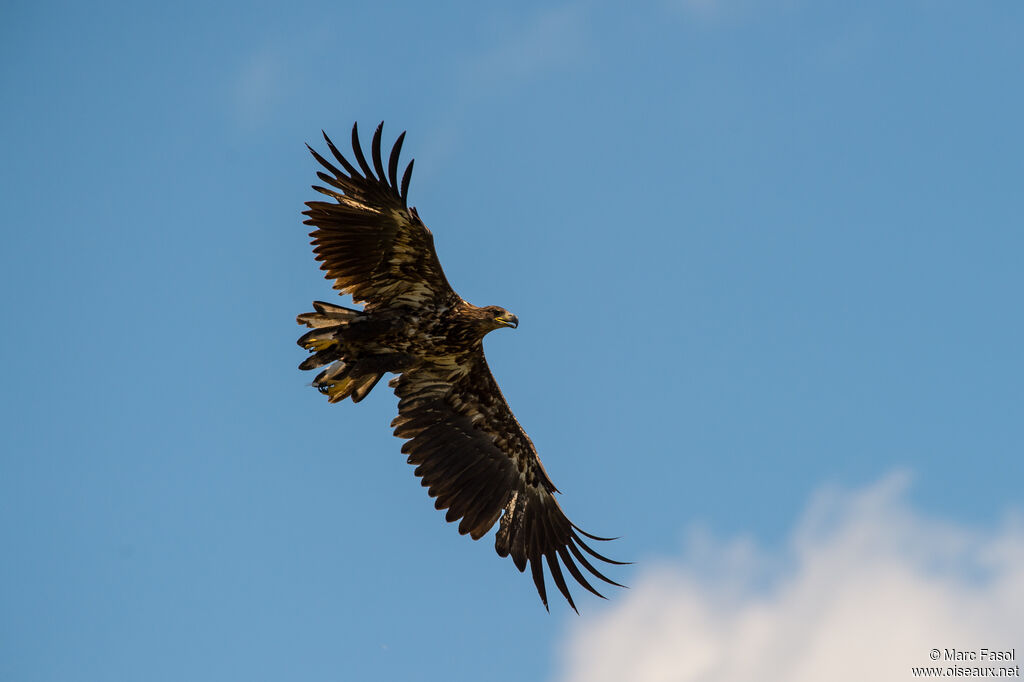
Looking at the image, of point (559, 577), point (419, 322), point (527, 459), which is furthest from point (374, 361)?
point (559, 577)

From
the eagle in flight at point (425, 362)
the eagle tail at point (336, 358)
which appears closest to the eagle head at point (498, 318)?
the eagle in flight at point (425, 362)

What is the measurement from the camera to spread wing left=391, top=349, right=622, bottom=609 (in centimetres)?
1493

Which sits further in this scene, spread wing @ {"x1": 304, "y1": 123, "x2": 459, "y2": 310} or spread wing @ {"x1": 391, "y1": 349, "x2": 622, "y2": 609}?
spread wing @ {"x1": 391, "y1": 349, "x2": 622, "y2": 609}

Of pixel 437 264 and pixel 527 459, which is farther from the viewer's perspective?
pixel 527 459

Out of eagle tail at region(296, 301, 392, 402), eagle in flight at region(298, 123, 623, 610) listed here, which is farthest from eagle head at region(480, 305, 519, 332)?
eagle tail at region(296, 301, 392, 402)

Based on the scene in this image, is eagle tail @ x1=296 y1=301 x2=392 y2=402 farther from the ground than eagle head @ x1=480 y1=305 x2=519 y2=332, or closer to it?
closer to it

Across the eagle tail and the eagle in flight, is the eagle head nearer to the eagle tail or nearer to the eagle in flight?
the eagle in flight

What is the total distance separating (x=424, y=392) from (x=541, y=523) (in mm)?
2418

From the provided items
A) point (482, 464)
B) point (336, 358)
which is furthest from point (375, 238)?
point (482, 464)

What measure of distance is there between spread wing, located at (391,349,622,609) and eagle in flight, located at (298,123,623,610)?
1cm

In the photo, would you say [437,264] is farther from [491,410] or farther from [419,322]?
[491,410]

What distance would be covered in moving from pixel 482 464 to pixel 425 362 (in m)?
1.75

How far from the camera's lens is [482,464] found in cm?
1537

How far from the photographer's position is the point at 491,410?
15.4 meters
